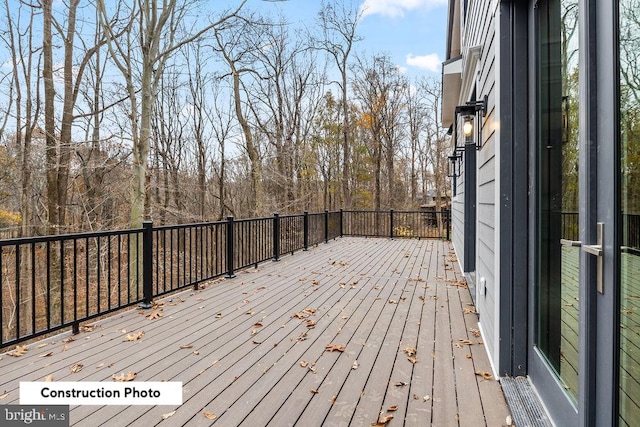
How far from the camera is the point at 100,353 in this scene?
267 centimetres

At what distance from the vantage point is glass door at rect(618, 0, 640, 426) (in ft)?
3.34

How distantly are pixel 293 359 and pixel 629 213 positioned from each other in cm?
215

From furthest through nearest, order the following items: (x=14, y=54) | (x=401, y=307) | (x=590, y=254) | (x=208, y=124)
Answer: (x=208, y=124) < (x=14, y=54) < (x=401, y=307) < (x=590, y=254)

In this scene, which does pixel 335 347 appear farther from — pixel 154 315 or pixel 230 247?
pixel 230 247

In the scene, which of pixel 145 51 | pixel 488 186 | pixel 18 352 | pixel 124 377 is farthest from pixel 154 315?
pixel 145 51

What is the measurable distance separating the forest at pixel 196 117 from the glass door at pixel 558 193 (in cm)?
727

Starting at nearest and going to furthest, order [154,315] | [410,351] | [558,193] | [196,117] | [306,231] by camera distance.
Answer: [558,193], [410,351], [154,315], [306,231], [196,117]

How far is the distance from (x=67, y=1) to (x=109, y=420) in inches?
374

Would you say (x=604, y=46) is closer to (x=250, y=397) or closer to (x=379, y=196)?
(x=250, y=397)

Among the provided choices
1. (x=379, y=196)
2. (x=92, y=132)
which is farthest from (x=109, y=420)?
(x=379, y=196)

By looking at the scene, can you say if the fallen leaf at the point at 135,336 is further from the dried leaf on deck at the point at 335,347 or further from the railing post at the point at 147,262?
the dried leaf on deck at the point at 335,347

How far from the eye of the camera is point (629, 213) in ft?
3.43

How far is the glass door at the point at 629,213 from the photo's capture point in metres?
1.02

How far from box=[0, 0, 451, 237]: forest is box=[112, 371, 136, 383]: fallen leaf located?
5.95 metres
